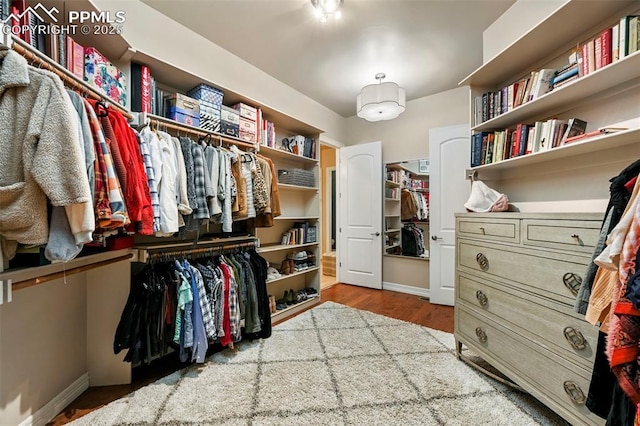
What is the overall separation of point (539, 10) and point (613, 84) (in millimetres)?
813

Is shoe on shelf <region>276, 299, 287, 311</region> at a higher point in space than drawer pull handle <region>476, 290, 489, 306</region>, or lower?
lower

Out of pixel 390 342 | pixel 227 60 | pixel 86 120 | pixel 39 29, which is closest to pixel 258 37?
pixel 227 60

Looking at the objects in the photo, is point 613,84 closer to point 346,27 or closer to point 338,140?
point 346,27

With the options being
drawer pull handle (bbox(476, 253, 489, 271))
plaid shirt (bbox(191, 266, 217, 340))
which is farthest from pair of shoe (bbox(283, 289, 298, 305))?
drawer pull handle (bbox(476, 253, 489, 271))

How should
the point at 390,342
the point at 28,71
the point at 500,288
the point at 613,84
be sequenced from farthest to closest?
the point at 390,342, the point at 500,288, the point at 613,84, the point at 28,71

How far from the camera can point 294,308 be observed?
113 inches

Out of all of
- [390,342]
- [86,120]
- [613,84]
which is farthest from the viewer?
[390,342]

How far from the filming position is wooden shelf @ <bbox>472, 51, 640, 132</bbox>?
1.22 m

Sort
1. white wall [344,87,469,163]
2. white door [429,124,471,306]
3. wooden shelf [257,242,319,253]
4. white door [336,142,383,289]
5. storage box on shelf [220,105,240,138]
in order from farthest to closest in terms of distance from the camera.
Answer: white door [336,142,383,289] → white wall [344,87,469,163] → white door [429,124,471,306] → wooden shelf [257,242,319,253] → storage box on shelf [220,105,240,138]

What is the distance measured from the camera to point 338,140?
412 cm

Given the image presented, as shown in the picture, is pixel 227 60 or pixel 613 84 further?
pixel 227 60

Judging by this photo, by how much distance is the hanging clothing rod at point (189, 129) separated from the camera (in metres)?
1.75

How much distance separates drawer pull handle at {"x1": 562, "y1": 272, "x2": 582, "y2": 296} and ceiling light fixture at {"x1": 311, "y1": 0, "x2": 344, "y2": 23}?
2.24 m

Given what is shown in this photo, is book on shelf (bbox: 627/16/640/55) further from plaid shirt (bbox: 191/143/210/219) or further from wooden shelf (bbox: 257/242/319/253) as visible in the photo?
wooden shelf (bbox: 257/242/319/253)
